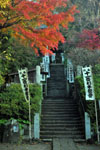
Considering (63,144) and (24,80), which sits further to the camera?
(24,80)

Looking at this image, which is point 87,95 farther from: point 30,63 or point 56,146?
point 30,63

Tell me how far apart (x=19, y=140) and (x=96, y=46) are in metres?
9.44

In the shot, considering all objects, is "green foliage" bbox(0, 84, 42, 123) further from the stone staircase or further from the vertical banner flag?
the vertical banner flag

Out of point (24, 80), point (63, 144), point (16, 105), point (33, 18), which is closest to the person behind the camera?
point (63, 144)

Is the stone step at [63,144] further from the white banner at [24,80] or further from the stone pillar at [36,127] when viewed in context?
the white banner at [24,80]

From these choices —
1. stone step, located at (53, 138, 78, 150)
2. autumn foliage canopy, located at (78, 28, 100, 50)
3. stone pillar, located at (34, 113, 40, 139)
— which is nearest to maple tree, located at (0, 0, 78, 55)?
stone pillar, located at (34, 113, 40, 139)

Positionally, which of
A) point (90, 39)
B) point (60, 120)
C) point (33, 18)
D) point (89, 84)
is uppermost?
point (90, 39)

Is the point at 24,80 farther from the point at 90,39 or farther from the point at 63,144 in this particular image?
the point at 90,39

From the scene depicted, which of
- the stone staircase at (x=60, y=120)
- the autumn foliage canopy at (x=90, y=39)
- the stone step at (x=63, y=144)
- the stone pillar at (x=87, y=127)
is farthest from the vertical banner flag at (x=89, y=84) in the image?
the autumn foliage canopy at (x=90, y=39)

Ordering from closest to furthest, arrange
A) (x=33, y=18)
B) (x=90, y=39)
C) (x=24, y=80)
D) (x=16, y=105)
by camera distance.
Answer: (x=33, y=18) < (x=24, y=80) < (x=16, y=105) < (x=90, y=39)

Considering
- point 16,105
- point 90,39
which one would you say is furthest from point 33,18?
point 90,39

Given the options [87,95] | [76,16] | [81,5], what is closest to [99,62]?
[87,95]

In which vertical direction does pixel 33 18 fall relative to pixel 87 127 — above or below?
above

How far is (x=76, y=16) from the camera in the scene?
19.8 m
